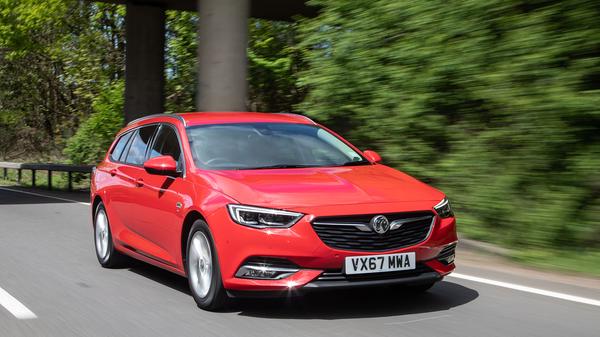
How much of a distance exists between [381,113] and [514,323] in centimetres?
592

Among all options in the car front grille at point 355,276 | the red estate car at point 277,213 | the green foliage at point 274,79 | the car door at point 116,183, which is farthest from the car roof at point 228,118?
the green foliage at point 274,79

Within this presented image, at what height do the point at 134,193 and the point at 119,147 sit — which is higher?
the point at 119,147

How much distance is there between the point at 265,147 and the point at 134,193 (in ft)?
4.64

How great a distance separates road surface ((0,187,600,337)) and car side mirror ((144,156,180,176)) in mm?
988

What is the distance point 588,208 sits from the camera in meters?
8.51

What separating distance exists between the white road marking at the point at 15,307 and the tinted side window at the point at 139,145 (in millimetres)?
1713

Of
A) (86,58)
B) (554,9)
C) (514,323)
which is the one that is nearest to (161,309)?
(514,323)

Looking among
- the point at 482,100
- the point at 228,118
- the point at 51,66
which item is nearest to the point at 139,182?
the point at 228,118

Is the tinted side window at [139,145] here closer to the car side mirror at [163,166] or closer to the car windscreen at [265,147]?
the car windscreen at [265,147]

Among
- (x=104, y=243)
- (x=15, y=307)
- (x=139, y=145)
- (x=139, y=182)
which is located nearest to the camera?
(x=15, y=307)

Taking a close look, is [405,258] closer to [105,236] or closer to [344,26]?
[105,236]

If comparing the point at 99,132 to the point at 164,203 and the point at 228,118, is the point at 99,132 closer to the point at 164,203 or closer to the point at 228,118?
the point at 228,118

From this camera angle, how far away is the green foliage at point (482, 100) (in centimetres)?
852

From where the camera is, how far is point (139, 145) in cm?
818
